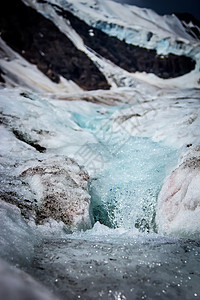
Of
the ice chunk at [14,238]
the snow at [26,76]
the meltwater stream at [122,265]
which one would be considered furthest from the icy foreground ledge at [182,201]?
the snow at [26,76]

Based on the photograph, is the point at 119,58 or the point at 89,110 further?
the point at 119,58

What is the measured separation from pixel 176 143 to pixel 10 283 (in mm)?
3588

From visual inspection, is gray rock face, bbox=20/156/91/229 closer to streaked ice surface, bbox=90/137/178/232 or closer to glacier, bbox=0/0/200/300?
glacier, bbox=0/0/200/300

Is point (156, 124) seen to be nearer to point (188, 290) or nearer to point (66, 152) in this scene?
point (66, 152)

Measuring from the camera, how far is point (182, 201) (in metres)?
2.00

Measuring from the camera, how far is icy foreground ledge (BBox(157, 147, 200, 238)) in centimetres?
177

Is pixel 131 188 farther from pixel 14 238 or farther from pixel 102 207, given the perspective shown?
pixel 14 238

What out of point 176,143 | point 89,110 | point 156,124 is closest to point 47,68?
point 89,110

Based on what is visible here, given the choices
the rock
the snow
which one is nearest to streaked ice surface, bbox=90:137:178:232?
the snow

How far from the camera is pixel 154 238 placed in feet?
5.33

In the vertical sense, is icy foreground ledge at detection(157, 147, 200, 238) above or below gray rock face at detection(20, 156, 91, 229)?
above

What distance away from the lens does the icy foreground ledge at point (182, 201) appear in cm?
177

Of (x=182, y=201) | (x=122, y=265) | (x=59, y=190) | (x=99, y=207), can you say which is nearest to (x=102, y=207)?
(x=99, y=207)

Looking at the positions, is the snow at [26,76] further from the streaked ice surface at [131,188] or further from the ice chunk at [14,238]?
the ice chunk at [14,238]
